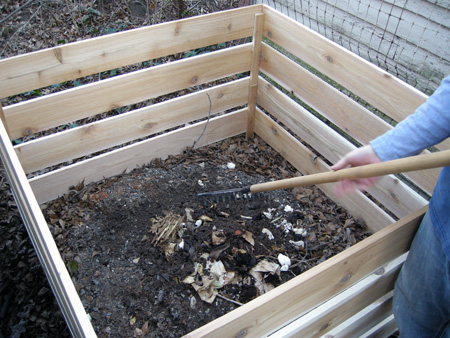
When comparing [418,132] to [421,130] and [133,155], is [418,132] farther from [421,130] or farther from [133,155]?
[133,155]

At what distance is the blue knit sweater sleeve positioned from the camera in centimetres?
128

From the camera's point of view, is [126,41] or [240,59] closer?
[126,41]

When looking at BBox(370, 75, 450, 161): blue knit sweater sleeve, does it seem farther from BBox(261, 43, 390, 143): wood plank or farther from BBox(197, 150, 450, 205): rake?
BBox(261, 43, 390, 143): wood plank

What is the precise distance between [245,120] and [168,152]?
2.40 feet

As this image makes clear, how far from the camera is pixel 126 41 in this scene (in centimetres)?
245

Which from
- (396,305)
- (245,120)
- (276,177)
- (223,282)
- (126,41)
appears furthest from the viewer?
(245,120)

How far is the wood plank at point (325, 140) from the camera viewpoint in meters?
2.24

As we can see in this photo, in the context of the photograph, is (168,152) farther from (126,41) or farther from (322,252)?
(322,252)

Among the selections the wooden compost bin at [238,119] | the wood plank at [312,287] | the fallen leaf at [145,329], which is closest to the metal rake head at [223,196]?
the wooden compost bin at [238,119]

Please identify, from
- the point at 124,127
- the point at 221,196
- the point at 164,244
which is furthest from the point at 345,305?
the point at 124,127

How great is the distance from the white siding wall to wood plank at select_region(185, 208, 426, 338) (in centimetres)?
194

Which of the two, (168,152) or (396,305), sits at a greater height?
(396,305)

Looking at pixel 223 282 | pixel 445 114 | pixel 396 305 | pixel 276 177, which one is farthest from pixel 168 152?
pixel 445 114

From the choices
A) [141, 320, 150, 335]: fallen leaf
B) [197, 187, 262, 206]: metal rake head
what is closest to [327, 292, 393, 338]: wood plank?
[141, 320, 150, 335]: fallen leaf
